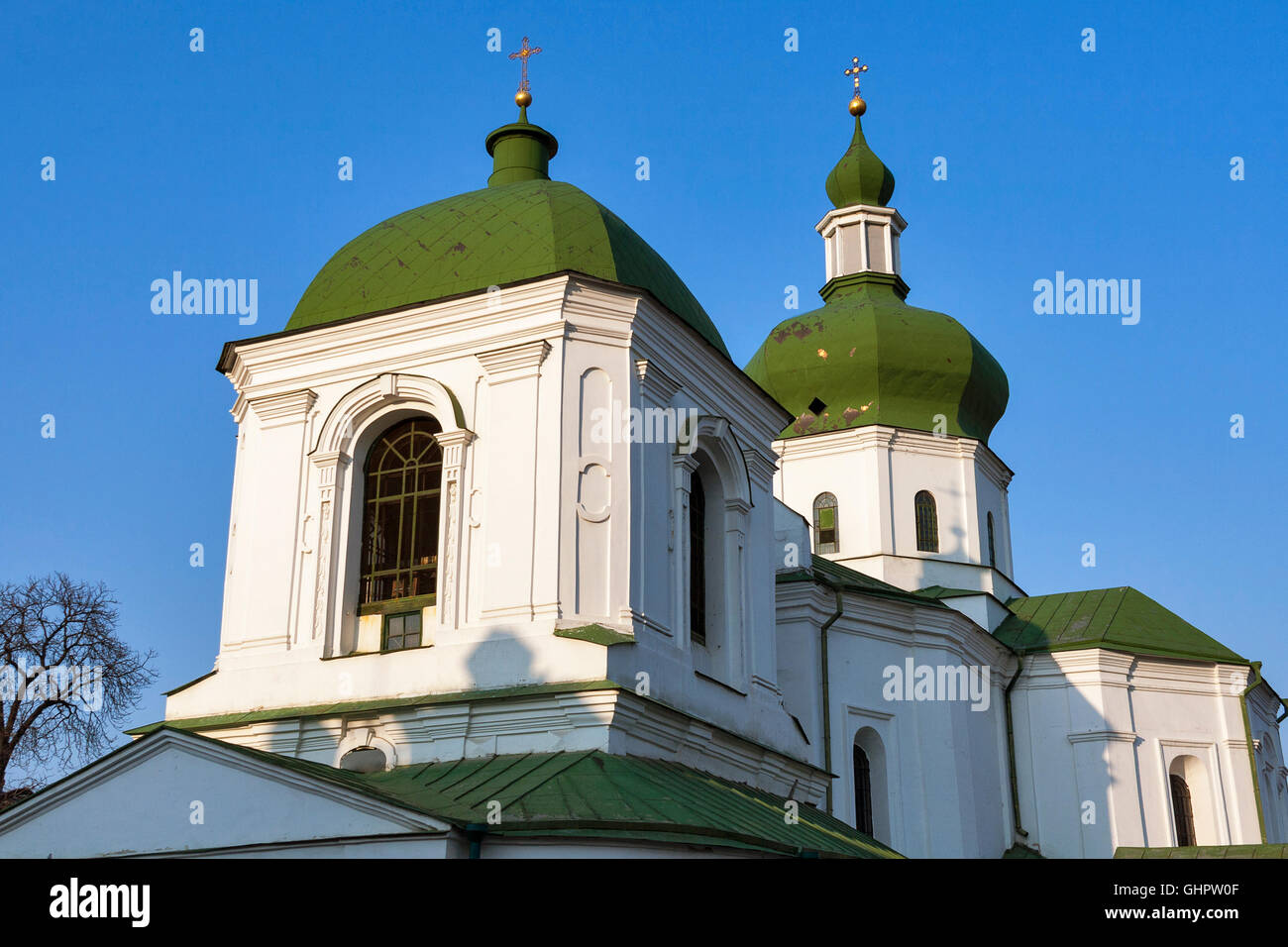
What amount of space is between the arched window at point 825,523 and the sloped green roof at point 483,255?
853 cm

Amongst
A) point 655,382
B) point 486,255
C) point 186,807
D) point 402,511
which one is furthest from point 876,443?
point 186,807

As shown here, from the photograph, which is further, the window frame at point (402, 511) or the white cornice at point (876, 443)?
the white cornice at point (876, 443)

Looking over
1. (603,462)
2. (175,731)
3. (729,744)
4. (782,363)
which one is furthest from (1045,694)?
(175,731)

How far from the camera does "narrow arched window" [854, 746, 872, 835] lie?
18969 mm

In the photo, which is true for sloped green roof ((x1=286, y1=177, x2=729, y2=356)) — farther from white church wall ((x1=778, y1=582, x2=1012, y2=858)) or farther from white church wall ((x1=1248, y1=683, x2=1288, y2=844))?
white church wall ((x1=1248, y1=683, x2=1288, y2=844))

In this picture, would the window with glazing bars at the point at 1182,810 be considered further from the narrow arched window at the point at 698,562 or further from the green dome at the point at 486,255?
the green dome at the point at 486,255

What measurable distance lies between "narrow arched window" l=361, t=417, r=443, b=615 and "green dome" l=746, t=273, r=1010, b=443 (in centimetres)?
1093

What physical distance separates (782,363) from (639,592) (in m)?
12.3

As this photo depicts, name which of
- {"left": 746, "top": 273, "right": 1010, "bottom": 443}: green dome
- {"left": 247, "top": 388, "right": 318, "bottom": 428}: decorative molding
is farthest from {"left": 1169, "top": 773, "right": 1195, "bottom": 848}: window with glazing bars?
{"left": 247, "top": 388, "right": 318, "bottom": 428}: decorative molding

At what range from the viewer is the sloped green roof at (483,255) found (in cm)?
1495

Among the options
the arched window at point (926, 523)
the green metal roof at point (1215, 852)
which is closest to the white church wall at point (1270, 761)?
the green metal roof at point (1215, 852)

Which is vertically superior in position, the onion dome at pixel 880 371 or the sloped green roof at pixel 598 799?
the onion dome at pixel 880 371

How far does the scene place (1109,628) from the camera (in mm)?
22844

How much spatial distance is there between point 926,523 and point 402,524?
1208cm
